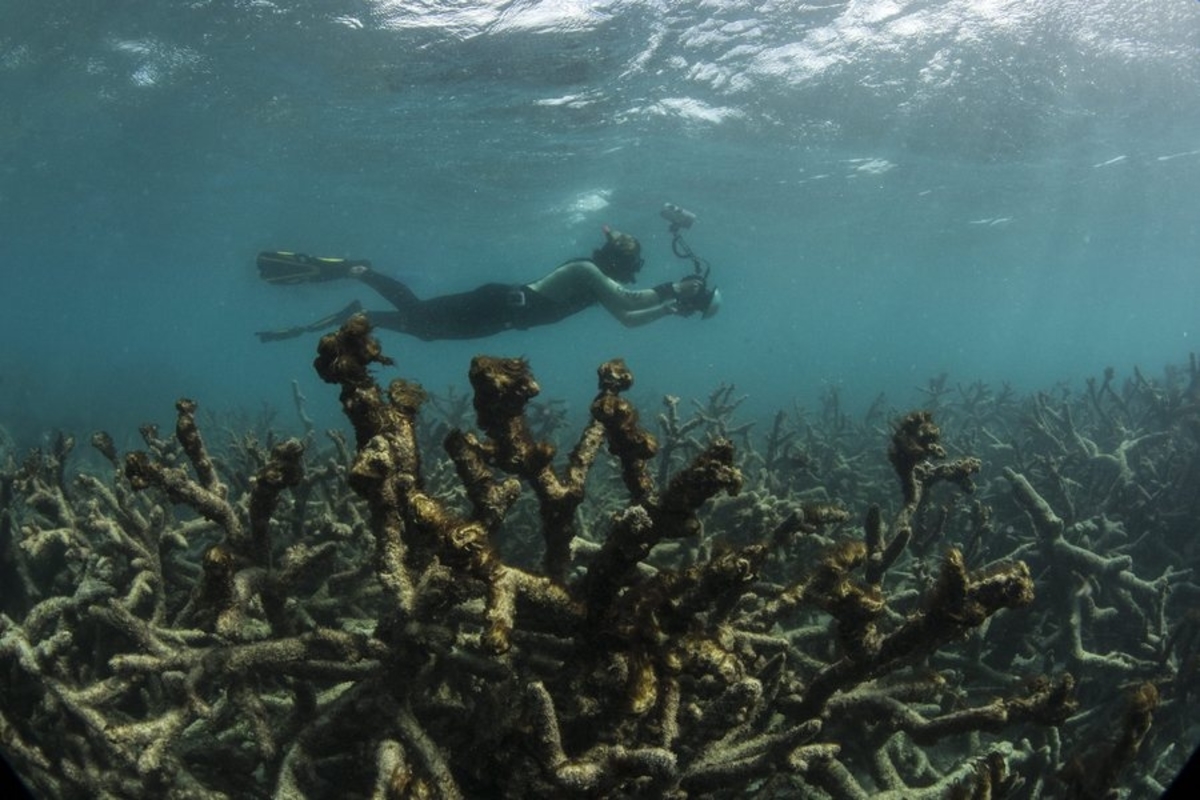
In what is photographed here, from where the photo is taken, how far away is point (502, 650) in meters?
1.97

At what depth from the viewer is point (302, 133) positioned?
24.7 metres

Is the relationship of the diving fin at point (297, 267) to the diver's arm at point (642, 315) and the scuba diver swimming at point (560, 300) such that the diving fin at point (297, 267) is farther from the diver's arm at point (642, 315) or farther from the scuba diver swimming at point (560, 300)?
the diver's arm at point (642, 315)

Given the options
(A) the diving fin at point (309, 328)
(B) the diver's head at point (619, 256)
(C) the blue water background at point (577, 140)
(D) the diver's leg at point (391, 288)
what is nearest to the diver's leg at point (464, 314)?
(D) the diver's leg at point (391, 288)

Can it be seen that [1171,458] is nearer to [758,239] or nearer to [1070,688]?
[1070,688]

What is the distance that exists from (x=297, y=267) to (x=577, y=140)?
16007mm

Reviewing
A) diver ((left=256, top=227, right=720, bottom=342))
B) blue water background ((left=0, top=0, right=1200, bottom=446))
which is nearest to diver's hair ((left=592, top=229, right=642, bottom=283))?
diver ((left=256, top=227, right=720, bottom=342))

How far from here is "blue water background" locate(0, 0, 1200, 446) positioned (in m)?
16.9

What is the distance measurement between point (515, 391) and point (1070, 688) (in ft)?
7.59

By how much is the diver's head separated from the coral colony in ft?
19.9

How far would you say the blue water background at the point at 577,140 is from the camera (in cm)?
1689

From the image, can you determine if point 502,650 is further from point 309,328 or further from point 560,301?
point 309,328

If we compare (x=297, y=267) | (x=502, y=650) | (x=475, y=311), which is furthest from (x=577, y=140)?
(x=502, y=650)

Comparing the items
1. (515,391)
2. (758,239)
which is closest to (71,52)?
(515,391)

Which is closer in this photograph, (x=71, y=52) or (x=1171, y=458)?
(x=1171, y=458)
